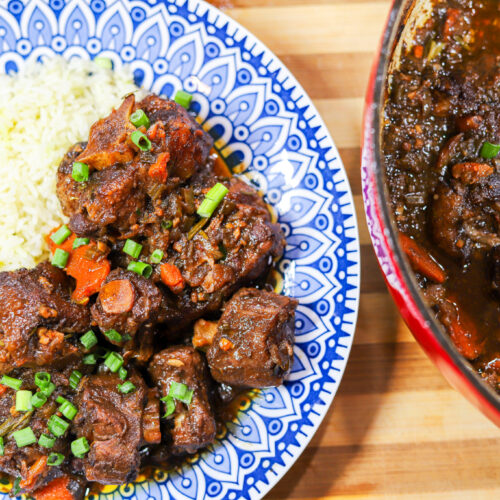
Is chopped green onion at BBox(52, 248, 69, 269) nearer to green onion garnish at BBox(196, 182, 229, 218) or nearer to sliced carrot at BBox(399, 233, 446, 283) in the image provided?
green onion garnish at BBox(196, 182, 229, 218)

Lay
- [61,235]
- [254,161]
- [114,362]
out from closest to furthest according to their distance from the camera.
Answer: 1. [114,362]
2. [61,235]
3. [254,161]

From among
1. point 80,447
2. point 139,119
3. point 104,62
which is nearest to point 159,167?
point 139,119

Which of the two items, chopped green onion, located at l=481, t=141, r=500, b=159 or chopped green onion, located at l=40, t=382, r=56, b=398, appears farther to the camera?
chopped green onion, located at l=40, t=382, r=56, b=398

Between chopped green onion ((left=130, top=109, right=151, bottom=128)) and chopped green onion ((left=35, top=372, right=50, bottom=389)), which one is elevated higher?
chopped green onion ((left=130, top=109, right=151, bottom=128))

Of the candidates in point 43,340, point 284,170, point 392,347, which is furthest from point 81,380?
point 392,347

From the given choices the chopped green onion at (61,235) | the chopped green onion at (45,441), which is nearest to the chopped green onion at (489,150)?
the chopped green onion at (61,235)

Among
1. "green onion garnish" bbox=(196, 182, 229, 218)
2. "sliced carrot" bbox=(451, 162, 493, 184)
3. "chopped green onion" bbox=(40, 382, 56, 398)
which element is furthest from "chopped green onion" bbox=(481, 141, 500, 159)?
"chopped green onion" bbox=(40, 382, 56, 398)

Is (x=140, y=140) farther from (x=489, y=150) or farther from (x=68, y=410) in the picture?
(x=489, y=150)
